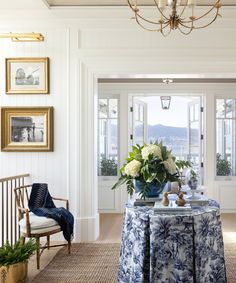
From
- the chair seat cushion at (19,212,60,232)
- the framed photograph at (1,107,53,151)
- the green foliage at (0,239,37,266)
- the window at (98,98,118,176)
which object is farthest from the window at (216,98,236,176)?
the green foliage at (0,239,37,266)

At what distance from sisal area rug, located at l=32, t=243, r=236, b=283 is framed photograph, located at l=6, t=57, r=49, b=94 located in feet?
7.20

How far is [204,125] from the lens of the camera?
22.9 feet

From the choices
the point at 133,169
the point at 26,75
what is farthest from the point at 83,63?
the point at 133,169

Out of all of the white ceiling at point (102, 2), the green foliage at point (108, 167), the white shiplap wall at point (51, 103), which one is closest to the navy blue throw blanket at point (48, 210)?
the white shiplap wall at point (51, 103)

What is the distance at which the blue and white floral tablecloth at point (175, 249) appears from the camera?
2.67 metres

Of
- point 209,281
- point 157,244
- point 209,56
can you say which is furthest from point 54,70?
point 209,281

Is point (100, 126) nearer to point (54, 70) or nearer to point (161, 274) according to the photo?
point (54, 70)

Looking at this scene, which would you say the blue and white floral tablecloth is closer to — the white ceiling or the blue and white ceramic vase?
the blue and white ceramic vase

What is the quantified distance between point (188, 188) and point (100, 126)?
373 cm

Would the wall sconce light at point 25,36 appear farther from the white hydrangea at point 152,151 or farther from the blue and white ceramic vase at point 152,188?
the blue and white ceramic vase at point 152,188

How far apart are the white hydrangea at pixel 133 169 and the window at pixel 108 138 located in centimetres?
402

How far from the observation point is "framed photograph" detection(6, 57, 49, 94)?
489cm

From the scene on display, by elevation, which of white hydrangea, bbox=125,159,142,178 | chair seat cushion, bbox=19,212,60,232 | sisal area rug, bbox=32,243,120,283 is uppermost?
white hydrangea, bbox=125,159,142,178

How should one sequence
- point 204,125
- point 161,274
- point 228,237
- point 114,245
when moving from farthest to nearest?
1. point 204,125
2. point 228,237
3. point 114,245
4. point 161,274
